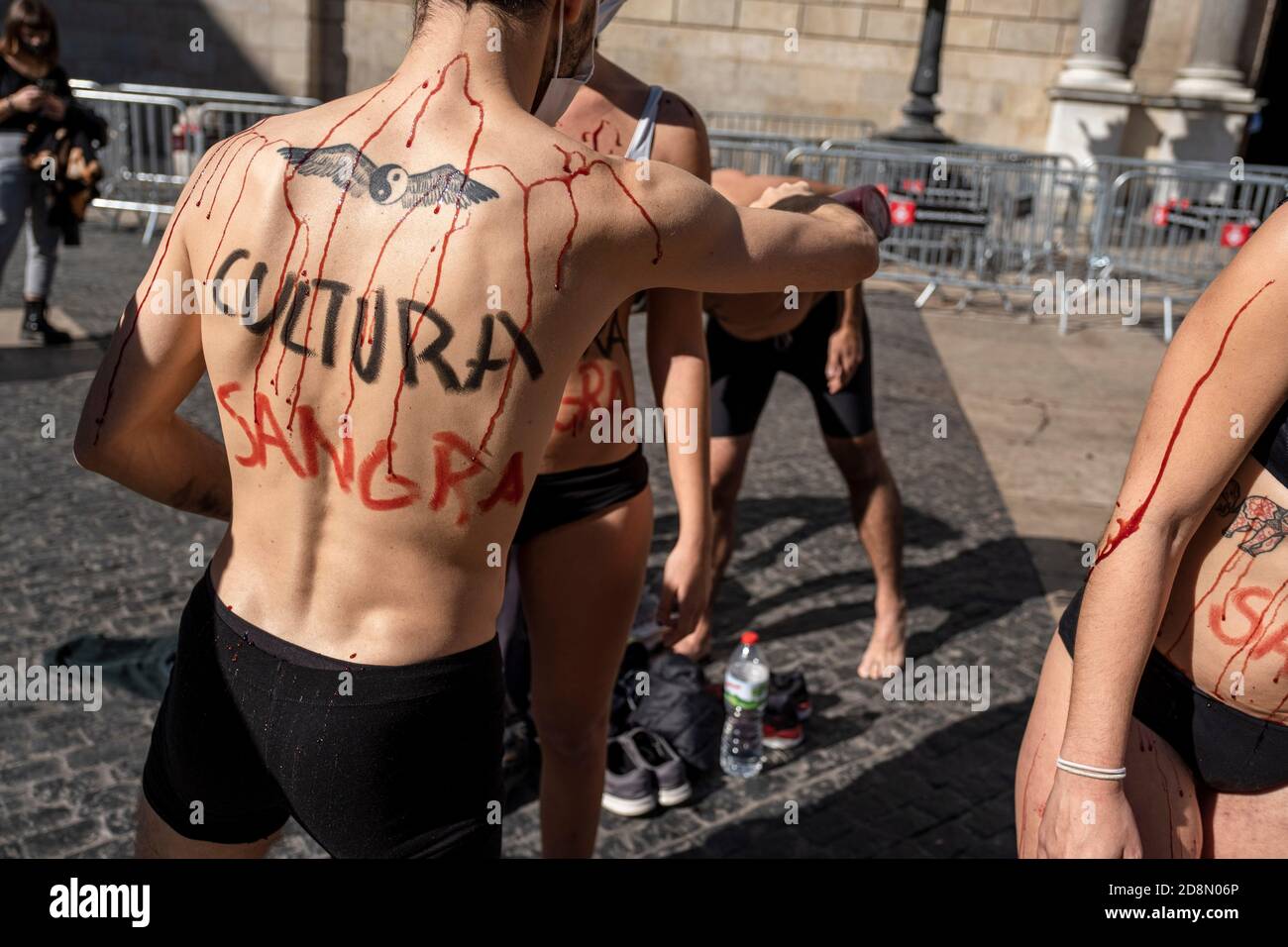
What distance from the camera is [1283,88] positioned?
19.6 meters

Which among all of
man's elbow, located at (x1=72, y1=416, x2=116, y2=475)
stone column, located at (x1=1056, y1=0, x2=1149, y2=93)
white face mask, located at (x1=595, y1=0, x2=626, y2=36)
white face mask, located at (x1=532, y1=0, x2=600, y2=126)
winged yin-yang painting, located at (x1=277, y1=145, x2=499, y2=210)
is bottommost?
man's elbow, located at (x1=72, y1=416, x2=116, y2=475)

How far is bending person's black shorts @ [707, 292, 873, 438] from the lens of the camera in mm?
4434

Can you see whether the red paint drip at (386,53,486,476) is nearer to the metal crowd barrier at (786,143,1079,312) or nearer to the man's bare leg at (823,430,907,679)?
the man's bare leg at (823,430,907,679)

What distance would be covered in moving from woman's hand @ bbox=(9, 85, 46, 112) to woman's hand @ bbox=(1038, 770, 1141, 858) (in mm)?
7613

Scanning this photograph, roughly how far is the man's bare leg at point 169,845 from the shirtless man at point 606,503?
890 mm

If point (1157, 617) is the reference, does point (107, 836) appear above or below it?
below

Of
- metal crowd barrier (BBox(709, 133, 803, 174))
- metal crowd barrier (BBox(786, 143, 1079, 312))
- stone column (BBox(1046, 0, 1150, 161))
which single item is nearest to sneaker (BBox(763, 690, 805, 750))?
metal crowd barrier (BBox(786, 143, 1079, 312))

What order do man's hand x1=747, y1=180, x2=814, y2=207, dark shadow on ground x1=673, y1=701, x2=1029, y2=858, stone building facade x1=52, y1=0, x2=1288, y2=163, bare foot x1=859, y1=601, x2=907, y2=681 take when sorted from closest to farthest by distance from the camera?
man's hand x1=747, y1=180, x2=814, y2=207
dark shadow on ground x1=673, y1=701, x2=1029, y2=858
bare foot x1=859, y1=601, x2=907, y2=681
stone building facade x1=52, y1=0, x2=1288, y2=163

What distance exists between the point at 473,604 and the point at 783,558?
3763 millimetres

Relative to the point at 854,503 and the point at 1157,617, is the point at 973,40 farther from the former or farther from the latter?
the point at 1157,617

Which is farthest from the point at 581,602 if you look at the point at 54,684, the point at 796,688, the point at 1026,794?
the point at 54,684

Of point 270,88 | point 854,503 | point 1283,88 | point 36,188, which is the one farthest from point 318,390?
point 1283,88

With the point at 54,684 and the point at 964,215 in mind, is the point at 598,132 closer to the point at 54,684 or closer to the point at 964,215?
the point at 54,684
